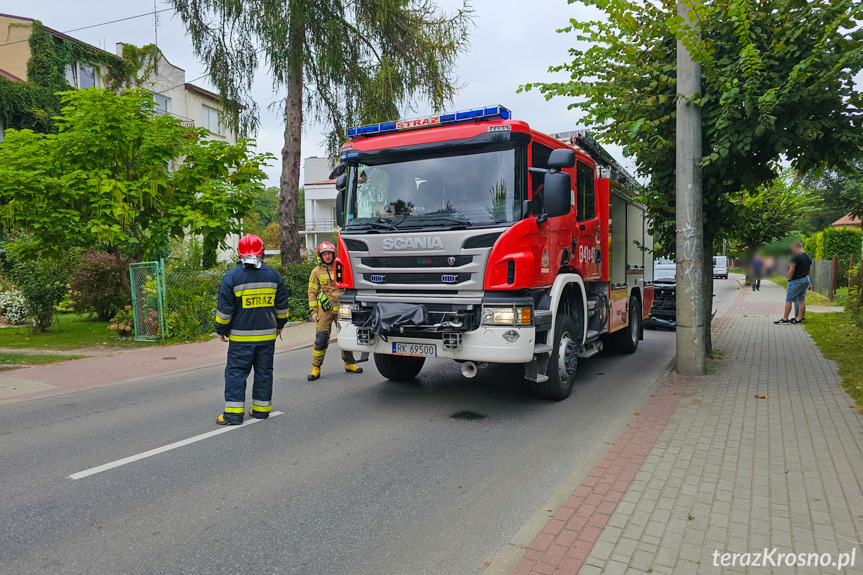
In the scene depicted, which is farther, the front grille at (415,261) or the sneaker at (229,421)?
the sneaker at (229,421)

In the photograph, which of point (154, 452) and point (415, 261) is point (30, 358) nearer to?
point (154, 452)

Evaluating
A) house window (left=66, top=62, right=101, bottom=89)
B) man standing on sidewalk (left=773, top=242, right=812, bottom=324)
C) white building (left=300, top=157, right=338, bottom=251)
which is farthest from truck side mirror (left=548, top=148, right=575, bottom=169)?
white building (left=300, top=157, right=338, bottom=251)

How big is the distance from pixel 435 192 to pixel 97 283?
40.4 ft

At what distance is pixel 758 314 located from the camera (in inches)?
683

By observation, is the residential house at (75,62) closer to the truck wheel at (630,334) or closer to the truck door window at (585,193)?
the truck wheel at (630,334)

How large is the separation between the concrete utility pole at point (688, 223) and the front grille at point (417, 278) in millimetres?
3682

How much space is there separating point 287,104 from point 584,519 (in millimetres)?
14853

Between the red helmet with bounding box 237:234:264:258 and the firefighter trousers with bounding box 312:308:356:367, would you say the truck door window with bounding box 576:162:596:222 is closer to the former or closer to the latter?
the firefighter trousers with bounding box 312:308:356:367

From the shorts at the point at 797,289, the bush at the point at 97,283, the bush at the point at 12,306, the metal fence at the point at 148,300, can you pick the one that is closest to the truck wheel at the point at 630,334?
the shorts at the point at 797,289

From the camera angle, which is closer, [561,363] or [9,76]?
[561,363]

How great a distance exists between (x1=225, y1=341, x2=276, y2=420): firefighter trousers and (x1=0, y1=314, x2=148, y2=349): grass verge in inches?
298

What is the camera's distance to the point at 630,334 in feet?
33.5

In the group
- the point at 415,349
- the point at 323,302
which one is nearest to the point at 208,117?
the point at 323,302

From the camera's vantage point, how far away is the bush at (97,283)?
14672 mm
